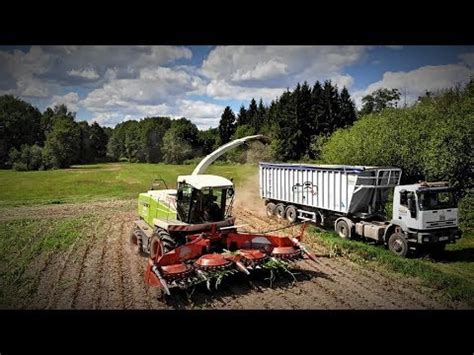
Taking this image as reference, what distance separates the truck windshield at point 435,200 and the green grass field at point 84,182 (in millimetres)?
6152

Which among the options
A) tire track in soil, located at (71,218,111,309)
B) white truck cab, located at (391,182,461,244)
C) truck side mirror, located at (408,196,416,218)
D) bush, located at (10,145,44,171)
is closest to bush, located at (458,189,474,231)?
white truck cab, located at (391,182,461,244)

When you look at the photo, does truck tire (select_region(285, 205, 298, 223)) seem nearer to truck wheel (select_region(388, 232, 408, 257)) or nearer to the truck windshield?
truck wheel (select_region(388, 232, 408, 257))

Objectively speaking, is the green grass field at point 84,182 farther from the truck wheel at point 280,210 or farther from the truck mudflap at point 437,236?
the truck mudflap at point 437,236

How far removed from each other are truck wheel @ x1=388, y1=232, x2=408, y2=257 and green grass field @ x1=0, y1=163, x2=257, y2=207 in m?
5.64

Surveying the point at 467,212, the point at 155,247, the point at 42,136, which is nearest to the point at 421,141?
the point at 467,212

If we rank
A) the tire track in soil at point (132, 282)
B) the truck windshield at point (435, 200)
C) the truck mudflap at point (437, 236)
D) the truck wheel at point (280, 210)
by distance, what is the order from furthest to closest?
the truck wheel at point (280, 210), the truck windshield at point (435, 200), the truck mudflap at point (437, 236), the tire track in soil at point (132, 282)

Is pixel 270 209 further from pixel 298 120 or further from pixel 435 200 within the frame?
pixel 435 200

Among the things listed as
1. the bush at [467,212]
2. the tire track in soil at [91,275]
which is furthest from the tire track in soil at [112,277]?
the bush at [467,212]

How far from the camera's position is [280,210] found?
14.2 m

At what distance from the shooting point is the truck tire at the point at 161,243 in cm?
770

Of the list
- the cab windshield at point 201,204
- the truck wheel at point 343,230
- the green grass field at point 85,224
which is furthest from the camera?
the truck wheel at point 343,230
